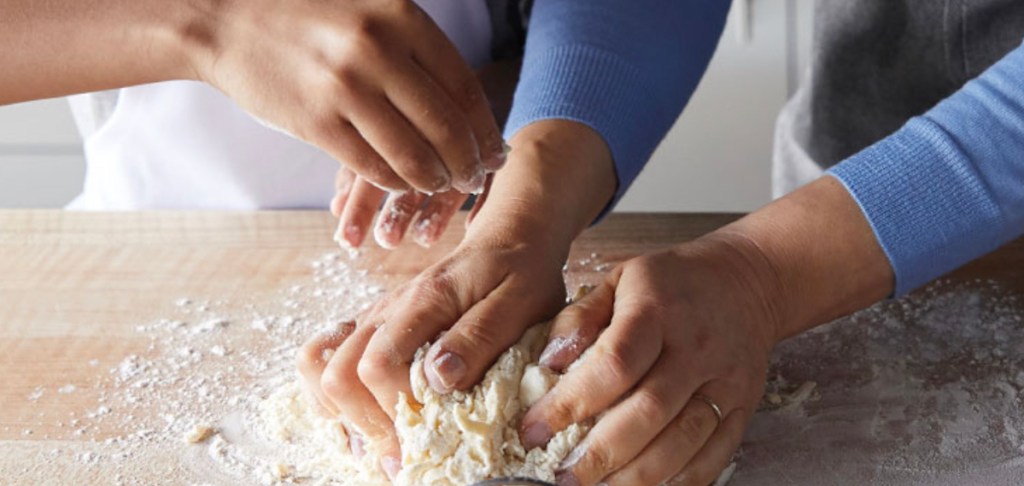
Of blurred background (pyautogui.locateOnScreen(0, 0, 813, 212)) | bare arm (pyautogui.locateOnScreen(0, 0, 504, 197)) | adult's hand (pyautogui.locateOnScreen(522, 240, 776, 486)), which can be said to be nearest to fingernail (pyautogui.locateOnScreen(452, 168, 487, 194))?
bare arm (pyautogui.locateOnScreen(0, 0, 504, 197))

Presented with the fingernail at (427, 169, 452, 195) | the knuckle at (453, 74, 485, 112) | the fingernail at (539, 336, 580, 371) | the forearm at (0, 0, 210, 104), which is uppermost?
the forearm at (0, 0, 210, 104)

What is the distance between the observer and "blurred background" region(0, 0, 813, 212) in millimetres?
2236

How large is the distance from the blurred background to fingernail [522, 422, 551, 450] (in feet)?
5.14

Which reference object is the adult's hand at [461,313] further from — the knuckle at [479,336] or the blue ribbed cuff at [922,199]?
the blue ribbed cuff at [922,199]

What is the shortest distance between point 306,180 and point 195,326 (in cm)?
35

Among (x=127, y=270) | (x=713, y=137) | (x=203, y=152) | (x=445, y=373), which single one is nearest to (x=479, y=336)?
(x=445, y=373)

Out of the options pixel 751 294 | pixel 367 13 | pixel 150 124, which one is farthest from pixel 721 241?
pixel 150 124

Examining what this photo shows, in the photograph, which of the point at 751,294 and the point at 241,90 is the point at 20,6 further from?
the point at 751,294

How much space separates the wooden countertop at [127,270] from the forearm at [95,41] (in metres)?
0.24

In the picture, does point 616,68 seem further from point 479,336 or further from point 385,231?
point 479,336

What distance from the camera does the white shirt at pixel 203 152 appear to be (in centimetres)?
133

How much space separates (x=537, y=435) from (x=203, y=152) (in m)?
0.72

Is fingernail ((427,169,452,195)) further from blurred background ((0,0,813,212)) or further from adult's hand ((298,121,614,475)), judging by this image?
blurred background ((0,0,813,212))

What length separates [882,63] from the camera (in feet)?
4.19
